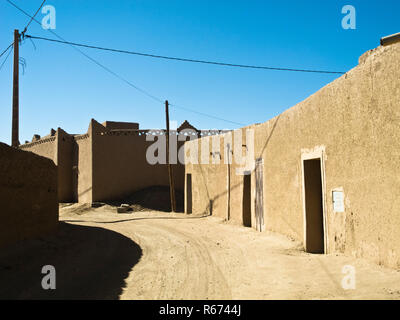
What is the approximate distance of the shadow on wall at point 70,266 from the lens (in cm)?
526

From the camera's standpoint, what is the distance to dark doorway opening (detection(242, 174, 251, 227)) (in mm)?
12441

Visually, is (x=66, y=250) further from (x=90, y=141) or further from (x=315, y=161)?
(x=90, y=141)

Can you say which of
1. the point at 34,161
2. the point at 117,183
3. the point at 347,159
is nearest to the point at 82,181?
the point at 117,183

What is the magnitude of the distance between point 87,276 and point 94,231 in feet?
17.5

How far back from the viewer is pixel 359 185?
18.3ft

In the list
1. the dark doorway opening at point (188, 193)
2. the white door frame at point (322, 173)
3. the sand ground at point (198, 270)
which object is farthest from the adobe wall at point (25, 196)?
the dark doorway opening at point (188, 193)

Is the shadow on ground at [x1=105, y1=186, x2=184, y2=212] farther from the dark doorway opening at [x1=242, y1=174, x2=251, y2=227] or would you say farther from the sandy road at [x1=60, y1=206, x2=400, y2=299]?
the sandy road at [x1=60, y1=206, x2=400, y2=299]

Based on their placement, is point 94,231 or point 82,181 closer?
point 94,231

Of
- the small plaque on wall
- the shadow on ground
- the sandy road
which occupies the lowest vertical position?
the sandy road

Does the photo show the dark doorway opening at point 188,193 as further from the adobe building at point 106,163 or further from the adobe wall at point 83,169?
the adobe wall at point 83,169

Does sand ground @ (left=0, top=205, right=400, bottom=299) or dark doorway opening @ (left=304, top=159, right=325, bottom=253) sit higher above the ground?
dark doorway opening @ (left=304, top=159, right=325, bottom=253)

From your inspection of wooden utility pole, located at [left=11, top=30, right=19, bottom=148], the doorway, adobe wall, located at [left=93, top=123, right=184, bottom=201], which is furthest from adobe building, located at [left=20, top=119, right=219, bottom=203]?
the doorway

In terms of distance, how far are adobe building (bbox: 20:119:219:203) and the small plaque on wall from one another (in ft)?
56.0

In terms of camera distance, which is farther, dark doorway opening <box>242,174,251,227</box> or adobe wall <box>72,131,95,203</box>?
adobe wall <box>72,131,95,203</box>
